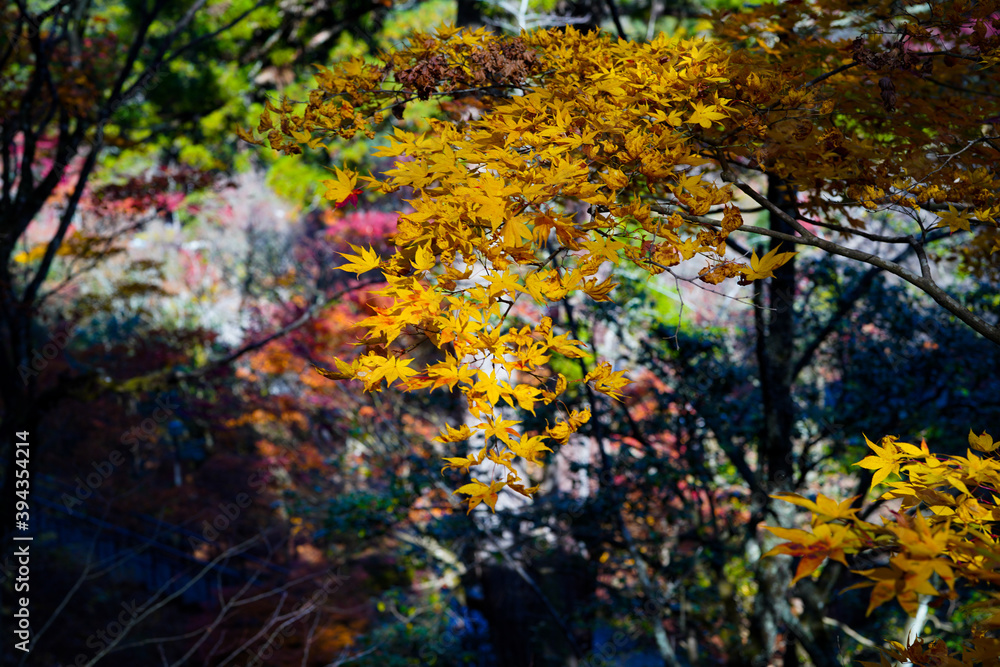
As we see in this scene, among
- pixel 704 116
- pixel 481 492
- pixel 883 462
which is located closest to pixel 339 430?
pixel 481 492

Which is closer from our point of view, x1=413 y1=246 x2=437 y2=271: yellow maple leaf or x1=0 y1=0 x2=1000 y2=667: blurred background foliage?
x1=413 y1=246 x2=437 y2=271: yellow maple leaf

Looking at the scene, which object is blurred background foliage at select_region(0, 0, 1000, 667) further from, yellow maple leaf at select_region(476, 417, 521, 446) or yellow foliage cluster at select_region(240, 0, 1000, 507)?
yellow maple leaf at select_region(476, 417, 521, 446)

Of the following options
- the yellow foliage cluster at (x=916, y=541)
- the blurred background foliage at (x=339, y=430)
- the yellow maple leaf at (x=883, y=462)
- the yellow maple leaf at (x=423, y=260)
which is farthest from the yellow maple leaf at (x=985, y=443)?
the yellow maple leaf at (x=423, y=260)

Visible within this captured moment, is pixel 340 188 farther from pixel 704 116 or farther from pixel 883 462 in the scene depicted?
pixel 883 462

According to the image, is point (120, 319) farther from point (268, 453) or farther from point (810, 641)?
point (810, 641)

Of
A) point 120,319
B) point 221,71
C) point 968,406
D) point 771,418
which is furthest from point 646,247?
point 120,319

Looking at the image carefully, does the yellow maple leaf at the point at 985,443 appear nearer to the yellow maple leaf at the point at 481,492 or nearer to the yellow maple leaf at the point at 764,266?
the yellow maple leaf at the point at 764,266

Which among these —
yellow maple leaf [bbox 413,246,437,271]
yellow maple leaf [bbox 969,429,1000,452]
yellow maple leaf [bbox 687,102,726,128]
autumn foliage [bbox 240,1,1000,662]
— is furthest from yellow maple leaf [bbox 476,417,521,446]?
yellow maple leaf [bbox 969,429,1000,452]

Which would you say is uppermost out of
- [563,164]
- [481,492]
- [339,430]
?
[563,164]

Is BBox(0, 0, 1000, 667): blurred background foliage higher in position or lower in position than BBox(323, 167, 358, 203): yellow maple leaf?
lower

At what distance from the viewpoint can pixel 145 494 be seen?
8.46 metres

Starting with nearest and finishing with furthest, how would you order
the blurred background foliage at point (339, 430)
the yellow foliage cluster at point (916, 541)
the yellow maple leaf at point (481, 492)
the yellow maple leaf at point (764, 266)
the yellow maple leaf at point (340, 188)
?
1. the yellow foliage cluster at point (916, 541)
2. the yellow maple leaf at point (481, 492)
3. the yellow maple leaf at point (764, 266)
4. the yellow maple leaf at point (340, 188)
5. the blurred background foliage at point (339, 430)

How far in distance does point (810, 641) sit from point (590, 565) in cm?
157

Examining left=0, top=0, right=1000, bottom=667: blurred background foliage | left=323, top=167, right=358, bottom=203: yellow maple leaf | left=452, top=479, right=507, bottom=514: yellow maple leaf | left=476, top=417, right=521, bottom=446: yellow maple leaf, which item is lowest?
left=0, top=0, right=1000, bottom=667: blurred background foliage
